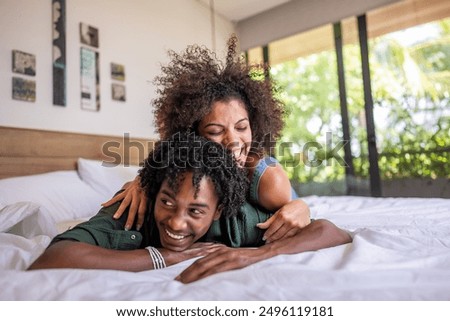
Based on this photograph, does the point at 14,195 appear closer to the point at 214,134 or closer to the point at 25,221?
the point at 25,221

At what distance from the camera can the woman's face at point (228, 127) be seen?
1231mm

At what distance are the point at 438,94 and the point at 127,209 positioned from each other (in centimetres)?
307

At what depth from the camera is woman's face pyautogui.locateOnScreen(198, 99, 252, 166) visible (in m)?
1.23

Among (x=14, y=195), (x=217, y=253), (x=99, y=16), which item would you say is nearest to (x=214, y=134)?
(x=217, y=253)

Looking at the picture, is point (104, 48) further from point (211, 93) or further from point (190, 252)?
point (190, 252)

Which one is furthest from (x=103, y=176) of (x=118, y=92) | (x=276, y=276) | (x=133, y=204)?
(x=276, y=276)

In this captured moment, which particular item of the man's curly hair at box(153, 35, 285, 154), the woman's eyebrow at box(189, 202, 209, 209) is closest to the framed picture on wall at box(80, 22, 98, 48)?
the man's curly hair at box(153, 35, 285, 154)

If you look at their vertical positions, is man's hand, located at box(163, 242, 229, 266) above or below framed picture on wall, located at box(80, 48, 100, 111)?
below

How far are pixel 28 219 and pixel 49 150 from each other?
1249 millimetres

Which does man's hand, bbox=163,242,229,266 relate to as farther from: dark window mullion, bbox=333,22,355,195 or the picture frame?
dark window mullion, bbox=333,22,355,195

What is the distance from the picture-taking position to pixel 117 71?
2.82 m

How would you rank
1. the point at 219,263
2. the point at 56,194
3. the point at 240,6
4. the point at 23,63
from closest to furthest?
1. the point at 219,263
2. the point at 56,194
3. the point at 23,63
4. the point at 240,6

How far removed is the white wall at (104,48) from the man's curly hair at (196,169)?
1.57 m

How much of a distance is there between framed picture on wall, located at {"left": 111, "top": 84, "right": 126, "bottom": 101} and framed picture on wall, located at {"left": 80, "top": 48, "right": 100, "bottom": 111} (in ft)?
0.45
